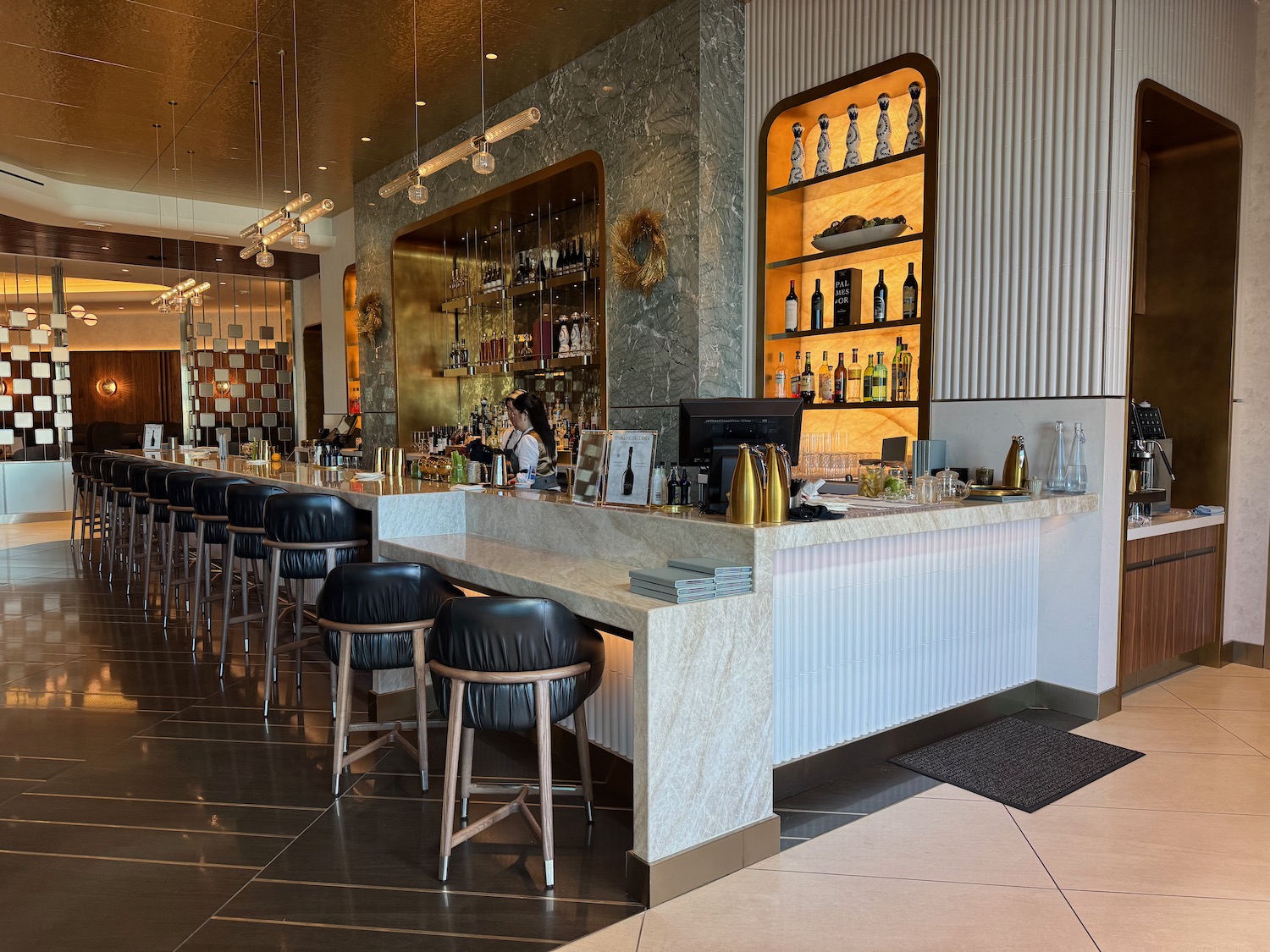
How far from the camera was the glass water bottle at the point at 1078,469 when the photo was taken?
13.6 feet

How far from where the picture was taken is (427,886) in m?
2.71

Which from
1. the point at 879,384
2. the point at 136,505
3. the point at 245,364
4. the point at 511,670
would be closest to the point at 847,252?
the point at 879,384

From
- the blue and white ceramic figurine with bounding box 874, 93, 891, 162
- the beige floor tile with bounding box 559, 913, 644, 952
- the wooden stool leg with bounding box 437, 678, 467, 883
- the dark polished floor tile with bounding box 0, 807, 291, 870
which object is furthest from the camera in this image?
the blue and white ceramic figurine with bounding box 874, 93, 891, 162

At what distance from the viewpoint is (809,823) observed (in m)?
3.14

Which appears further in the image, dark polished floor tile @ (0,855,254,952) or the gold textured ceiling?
the gold textured ceiling

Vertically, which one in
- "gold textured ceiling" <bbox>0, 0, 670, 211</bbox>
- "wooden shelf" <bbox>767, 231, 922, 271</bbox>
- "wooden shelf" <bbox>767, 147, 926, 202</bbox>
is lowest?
"wooden shelf" <bbox>767, 231, 922, 271</bbox>

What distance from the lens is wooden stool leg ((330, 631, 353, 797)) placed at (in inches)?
131

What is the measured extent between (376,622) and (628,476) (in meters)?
1.16

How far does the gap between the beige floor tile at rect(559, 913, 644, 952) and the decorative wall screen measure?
12459 millimetres

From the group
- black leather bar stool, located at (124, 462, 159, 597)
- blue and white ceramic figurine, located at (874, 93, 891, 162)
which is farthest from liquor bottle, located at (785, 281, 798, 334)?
black leather bar stool, located at (124, 462, 159, 597)

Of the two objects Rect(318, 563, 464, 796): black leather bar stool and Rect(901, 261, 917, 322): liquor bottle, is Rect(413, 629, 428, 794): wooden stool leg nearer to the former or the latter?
Rect(318, 563, 464, 796): black leather bar stool

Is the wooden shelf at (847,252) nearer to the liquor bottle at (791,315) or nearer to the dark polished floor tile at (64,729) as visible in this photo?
the liquor bottle at (791,315)

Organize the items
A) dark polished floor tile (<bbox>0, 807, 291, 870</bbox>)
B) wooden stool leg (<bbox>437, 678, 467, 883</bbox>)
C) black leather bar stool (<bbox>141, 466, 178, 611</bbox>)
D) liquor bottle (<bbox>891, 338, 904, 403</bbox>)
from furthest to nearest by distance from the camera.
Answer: black leather bar stool (<bbox>141, 466, 178, 611</bbox>)
liquor bottle (<bbox>891, 338, 904, 403</bbox>)
dark polished floor tile (<bbox>0, 807, 291, 870</bbox>)
wooden stool leg (<bbox>437, 678, 467, 883</bbox>)

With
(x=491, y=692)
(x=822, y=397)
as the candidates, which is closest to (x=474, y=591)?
(x=491, y=692)
